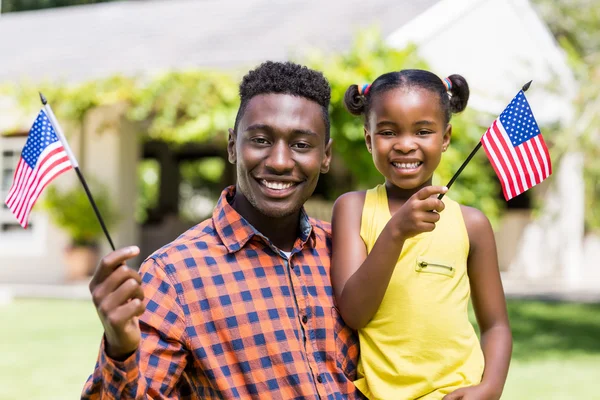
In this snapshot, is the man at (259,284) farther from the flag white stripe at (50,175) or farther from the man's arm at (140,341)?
the flag white stripe at (50,175)

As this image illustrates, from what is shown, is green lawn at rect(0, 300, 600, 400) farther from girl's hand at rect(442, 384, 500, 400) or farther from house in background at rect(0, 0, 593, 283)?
girl's hand at rect(442, 384, 500, 400)

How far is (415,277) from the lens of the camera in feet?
7.57

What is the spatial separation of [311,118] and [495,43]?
12.1 m

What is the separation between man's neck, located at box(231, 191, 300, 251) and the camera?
226 cm

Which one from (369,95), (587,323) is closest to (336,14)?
(587,323)

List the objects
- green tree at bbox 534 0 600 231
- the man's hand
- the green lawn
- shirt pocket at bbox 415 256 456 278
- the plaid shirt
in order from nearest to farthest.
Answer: the man's hand < the plaid shirt < shirt pocket at bbox 415 256 456 278 < the green lawn < green tree at bbox 534 0 600 231

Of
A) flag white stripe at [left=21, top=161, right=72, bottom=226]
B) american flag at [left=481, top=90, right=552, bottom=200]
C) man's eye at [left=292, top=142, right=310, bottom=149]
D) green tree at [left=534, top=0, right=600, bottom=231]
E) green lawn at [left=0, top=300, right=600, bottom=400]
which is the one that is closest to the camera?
flag white stripe at [left=21, top=161, right=72, bottom=226]

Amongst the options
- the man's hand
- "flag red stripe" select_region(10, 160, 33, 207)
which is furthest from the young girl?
"flag red stripe" select_region(10, 160, 33, 207)

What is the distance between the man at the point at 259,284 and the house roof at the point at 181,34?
8.71 m

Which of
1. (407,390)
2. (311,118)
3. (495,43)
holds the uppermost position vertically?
(495,43)

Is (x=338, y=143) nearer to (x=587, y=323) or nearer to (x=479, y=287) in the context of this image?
(x=587, y=323)

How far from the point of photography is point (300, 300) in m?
2.19

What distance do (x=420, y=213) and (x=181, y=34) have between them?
13.9m

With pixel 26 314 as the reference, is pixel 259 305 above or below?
above
